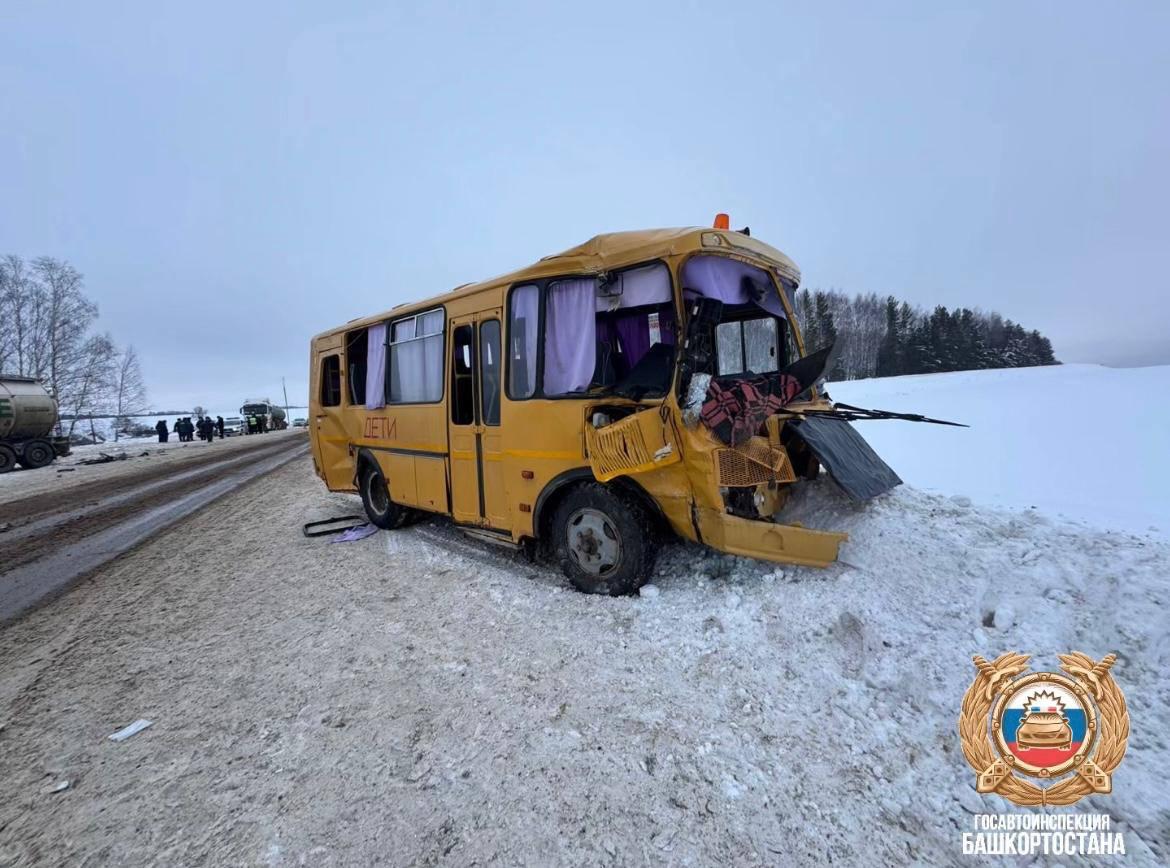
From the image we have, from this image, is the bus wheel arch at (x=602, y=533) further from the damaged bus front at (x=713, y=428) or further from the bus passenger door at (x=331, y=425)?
the bus passenger door at (x=331, y=425)

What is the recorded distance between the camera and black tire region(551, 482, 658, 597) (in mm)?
3898

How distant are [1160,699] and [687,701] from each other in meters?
2.12

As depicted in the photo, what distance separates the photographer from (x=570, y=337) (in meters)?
4.20

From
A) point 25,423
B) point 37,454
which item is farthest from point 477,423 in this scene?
point 37,454

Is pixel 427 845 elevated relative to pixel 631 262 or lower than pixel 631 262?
lower

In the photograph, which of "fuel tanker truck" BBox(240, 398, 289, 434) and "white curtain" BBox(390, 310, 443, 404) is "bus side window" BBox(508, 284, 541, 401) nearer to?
"white curtain" BBox(390, 310, 443, 404)

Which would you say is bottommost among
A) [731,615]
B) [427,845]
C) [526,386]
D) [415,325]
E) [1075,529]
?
[427,845]

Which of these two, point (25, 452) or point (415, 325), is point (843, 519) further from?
point (25, 452)

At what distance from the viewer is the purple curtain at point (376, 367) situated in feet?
21.3

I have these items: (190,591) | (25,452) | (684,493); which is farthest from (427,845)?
(25,452)

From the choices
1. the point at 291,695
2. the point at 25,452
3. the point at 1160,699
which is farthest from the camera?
the point at 25,452

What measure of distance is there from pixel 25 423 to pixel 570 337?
26.3m

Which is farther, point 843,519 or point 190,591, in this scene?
point 190,591

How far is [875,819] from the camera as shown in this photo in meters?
2.00
